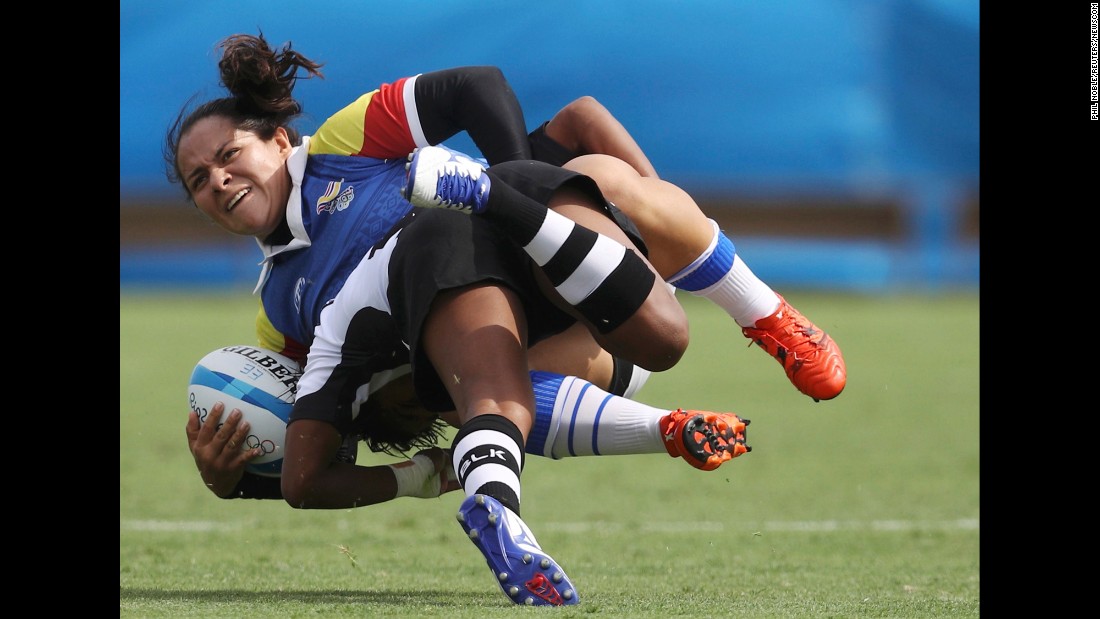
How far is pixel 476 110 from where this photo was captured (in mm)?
3564

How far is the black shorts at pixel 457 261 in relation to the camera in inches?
112

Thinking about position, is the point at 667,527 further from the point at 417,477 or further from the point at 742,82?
the point at 742,82

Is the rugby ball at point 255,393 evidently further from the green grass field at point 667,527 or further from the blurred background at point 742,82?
the blurred background at point 742,82

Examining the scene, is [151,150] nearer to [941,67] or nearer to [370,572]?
[941,67]

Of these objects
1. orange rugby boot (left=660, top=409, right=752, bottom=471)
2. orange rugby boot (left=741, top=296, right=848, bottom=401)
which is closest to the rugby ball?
orange rugby boot (left=660, top=409, right=752, bottom=471)

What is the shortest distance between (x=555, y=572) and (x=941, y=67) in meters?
13.1

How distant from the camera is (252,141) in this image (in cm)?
364

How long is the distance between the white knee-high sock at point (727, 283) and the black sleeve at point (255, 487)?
48.0 inches

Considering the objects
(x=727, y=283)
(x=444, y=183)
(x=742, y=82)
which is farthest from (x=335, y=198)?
(x=742, y=82)

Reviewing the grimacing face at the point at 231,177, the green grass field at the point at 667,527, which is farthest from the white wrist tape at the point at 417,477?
the grimacing face at the point at 231,177

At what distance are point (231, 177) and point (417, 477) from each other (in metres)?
0.96

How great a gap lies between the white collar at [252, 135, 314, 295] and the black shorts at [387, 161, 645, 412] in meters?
0.63

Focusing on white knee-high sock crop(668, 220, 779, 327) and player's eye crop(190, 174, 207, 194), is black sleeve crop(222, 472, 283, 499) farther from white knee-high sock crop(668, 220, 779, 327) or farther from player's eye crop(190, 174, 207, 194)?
white knee-high sock crop(668, 220, 779, 327)
